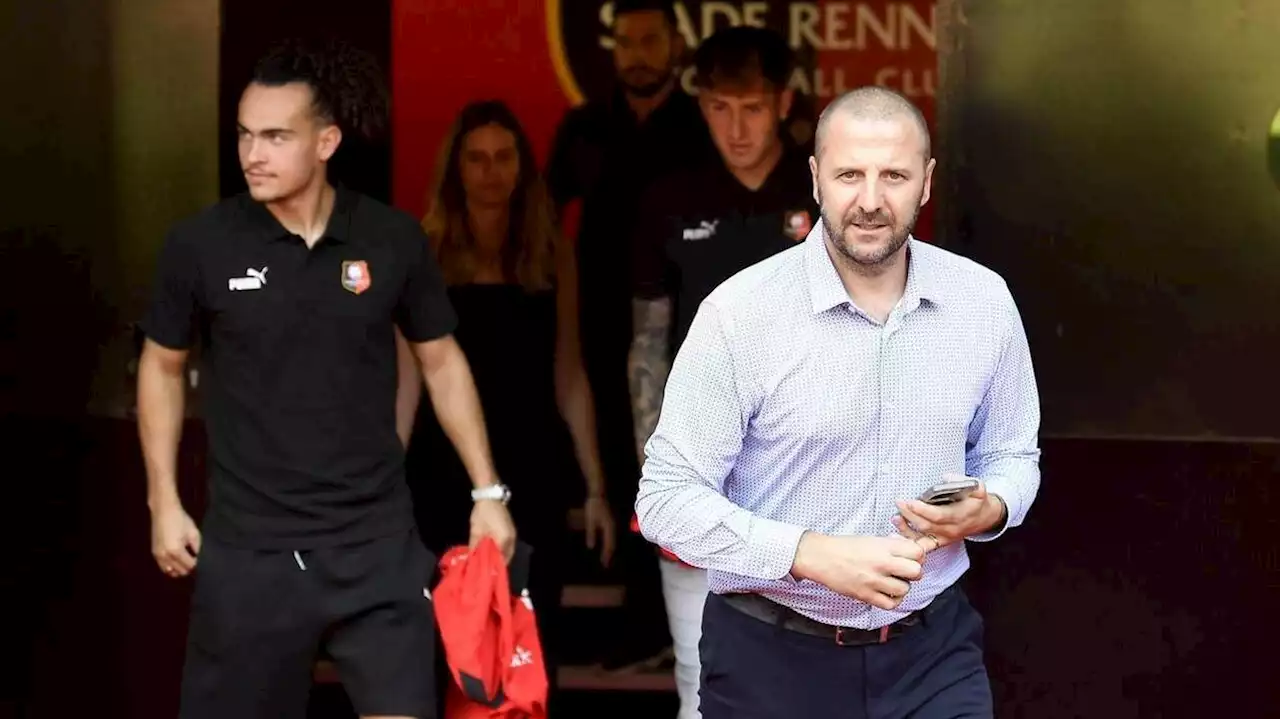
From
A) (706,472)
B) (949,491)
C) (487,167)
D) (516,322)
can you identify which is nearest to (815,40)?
(487,167)

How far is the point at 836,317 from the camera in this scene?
3.33 metres

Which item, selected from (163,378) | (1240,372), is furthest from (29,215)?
(1240,372)

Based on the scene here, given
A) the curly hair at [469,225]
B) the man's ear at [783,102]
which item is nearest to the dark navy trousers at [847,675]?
the man's ear at [783,102]

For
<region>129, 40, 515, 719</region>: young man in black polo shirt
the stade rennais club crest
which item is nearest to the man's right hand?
<region>129, 40, 515, 719</region>: young man in black polo shirt

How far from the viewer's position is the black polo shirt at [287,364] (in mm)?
4324

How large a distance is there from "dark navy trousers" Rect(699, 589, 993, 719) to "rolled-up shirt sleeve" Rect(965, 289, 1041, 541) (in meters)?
0.23

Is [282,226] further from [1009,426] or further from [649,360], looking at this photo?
[1009,426]

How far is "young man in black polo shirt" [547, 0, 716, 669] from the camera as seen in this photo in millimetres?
6410

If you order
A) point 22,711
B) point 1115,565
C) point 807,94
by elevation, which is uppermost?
point 807,94

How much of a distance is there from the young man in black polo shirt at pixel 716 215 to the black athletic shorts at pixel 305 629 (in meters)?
0.75

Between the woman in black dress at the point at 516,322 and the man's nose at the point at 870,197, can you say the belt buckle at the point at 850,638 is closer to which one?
the man's nose at the point at 870,197

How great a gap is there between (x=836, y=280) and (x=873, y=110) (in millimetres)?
297

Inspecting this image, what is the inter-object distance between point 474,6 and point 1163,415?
2915mm

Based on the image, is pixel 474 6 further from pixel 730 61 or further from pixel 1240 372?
pixel 1240 372
